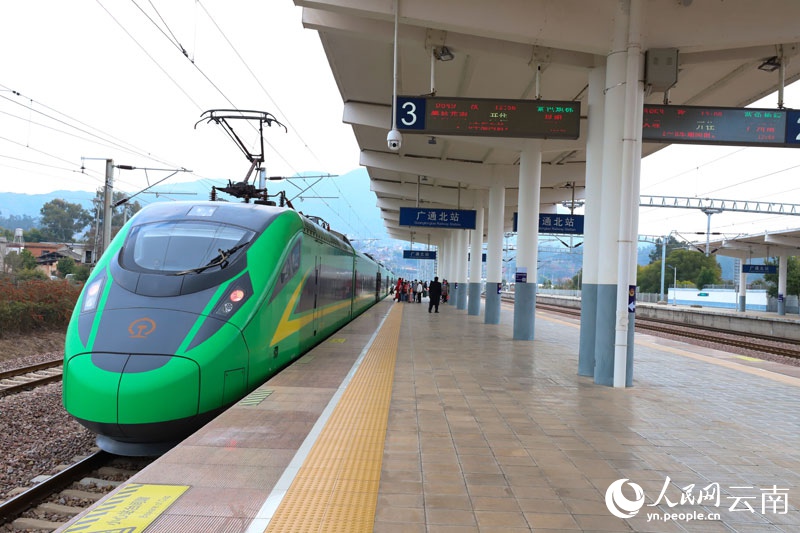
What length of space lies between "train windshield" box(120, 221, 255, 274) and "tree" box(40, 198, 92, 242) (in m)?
69.0

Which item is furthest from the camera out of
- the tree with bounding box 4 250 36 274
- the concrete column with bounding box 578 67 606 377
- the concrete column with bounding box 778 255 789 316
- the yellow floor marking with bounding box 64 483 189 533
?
the concrete column with bounding box 778 255 789 316

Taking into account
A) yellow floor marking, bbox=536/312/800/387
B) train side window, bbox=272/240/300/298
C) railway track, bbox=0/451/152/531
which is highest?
train side window, bbox=272/240/300/298

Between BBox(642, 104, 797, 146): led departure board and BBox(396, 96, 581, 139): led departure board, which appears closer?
BBox(642, 104, 797, 146): led departure board

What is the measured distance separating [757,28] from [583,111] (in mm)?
5035

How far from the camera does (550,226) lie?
19500 millimetres

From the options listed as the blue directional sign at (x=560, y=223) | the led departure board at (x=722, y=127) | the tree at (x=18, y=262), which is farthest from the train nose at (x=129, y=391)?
the tree at (x=18, y=262)

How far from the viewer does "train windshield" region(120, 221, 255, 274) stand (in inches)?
251

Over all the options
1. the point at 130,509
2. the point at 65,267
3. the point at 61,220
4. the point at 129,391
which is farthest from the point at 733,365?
the point at 61,220

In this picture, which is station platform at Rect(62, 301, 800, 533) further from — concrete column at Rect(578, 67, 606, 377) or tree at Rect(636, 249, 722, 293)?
tree at Rect(636, 249, 722, 293)

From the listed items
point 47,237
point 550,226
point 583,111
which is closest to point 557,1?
point 583,111

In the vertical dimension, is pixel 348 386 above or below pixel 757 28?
below

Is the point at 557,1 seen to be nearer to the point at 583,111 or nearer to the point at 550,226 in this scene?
the point at 583,111

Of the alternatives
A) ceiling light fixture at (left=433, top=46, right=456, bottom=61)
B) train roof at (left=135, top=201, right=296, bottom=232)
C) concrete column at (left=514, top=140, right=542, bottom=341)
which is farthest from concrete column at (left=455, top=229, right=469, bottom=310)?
train roof at (left=135, top=201, right=296, bottom=232)

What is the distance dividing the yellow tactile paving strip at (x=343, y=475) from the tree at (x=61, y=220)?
71449 millimetres
